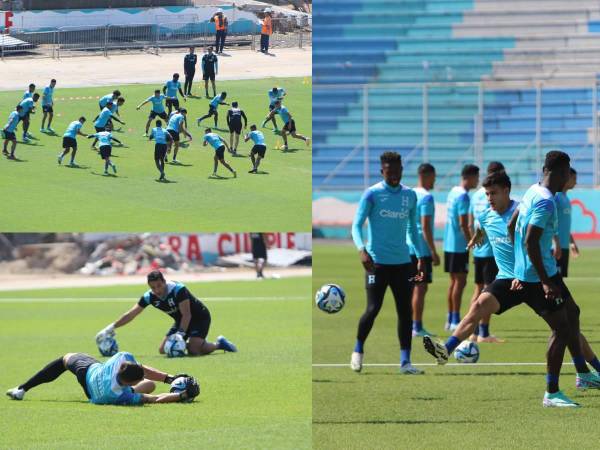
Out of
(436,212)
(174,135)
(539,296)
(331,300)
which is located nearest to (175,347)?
(331,300)

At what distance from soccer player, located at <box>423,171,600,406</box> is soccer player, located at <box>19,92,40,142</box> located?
11.2 ft

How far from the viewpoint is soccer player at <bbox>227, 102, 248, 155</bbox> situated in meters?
9.73

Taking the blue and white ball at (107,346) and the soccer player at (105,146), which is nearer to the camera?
the soccer player at (105,146)

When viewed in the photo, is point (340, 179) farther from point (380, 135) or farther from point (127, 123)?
point (127, 123)

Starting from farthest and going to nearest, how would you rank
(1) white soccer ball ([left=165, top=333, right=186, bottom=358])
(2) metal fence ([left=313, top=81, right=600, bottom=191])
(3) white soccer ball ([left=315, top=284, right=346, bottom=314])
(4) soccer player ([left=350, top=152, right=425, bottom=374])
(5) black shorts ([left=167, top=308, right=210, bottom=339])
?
1. (2) metal fence ([left=313, top=81, right=600, bottom=191])
2. (5) black shorts ([left=167, top=308, right=210, bottom=339])
3. (1) white soccer ball ([left=165, top=333, right=186, bottom=358])
4. (3) white soccer ball ([left=315, top=284, right=346, bottom=314])
5. (4) soccer player ([left=350, top=152, right=425, bottom=374])

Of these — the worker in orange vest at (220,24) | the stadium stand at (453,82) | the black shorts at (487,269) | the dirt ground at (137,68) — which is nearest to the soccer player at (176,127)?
the dirt ground at (137,68)

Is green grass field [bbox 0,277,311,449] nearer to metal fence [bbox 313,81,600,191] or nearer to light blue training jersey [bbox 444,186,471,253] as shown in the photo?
light blue training jersey [bbox 444,186,471,253]

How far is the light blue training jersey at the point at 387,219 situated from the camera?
35.6ft

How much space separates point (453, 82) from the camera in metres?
37.6

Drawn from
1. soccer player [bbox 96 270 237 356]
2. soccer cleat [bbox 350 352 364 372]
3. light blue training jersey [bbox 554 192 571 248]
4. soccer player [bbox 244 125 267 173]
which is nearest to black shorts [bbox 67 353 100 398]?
soccer player [bbox 244 125 267 173]

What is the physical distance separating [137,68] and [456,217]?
4.89 m

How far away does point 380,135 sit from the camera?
36.8 meters

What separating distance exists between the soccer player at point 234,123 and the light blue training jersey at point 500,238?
2269 mm

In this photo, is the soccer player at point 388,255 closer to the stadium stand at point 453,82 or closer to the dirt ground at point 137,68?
the dirt ground at point 137,68
